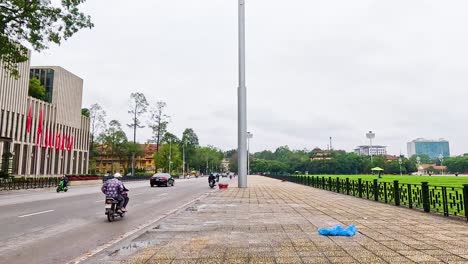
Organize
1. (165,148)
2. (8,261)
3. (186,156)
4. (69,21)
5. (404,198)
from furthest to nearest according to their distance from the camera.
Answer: (186,156) < (165,148) < (69,21) < (404,198) < (8,261)

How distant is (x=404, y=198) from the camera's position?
1445 cm

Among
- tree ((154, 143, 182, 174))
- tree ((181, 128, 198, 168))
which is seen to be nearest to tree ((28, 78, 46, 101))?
tree ((154, 143, 182, 174))

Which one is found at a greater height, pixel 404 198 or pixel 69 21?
pixel 69 21

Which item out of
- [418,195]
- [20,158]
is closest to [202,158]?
[20,158]

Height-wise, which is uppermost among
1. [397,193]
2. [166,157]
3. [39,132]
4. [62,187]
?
[39,132]

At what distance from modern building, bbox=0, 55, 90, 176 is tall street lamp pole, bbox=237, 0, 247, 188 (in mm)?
26726

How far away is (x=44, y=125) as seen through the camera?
5669 centimetres

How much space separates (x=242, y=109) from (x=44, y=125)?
42.4 metres

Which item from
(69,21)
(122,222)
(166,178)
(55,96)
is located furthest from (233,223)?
(55,96)

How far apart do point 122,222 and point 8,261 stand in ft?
16.6

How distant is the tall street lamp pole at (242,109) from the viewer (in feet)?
90.4

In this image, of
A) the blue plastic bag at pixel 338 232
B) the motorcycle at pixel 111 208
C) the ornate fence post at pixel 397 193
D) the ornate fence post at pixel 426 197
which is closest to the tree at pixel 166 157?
the ornate fence post at pixel 397 193

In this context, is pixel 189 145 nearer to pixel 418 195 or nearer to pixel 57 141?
pixel 57 141

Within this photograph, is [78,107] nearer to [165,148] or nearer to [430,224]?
[165,148]
